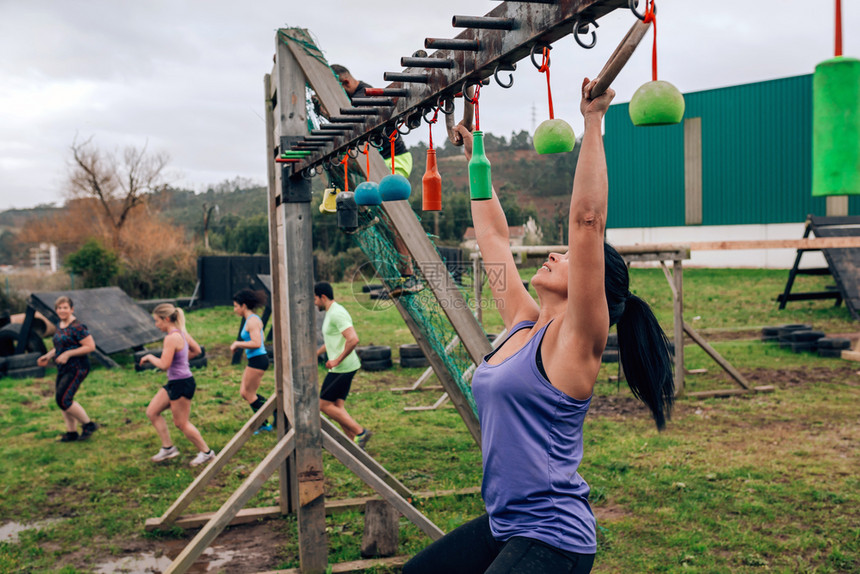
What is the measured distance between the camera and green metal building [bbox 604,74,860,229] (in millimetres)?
23703

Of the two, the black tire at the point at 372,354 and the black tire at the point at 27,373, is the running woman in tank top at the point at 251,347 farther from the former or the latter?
the black tire at the point at 27,373

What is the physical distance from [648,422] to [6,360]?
1057 cm

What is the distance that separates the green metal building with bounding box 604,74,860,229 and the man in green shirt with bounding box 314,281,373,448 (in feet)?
73.2

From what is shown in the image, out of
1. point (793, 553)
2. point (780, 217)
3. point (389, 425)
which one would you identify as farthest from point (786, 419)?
point (780, 217)

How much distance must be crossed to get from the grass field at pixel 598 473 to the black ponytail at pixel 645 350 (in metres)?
2.26

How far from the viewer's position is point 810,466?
5836 mm

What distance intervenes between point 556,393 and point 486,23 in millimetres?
1133

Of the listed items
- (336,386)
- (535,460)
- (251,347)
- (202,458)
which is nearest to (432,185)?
(535,460)

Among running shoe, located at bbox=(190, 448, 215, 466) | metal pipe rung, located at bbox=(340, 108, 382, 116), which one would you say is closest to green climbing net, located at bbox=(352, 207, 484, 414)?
metal pipe rung, located at bbox=(340, 108, 382, 116)

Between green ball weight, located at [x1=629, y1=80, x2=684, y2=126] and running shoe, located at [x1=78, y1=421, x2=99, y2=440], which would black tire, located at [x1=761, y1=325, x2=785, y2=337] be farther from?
green ball weight, located at [x1=629, y1=80, x2=684, y2=126]

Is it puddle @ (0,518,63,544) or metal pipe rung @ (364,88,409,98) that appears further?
puddle @ (0,518,63,544)

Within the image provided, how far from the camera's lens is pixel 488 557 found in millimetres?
2203

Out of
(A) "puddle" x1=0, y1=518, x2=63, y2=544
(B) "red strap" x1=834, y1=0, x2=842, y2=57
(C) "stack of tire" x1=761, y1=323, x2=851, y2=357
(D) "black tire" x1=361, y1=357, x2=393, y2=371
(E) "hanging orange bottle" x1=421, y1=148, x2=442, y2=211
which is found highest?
(B) "red strap" x1=834, y1=0, x2=842, y2=57

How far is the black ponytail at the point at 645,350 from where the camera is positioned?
2.35 meters
